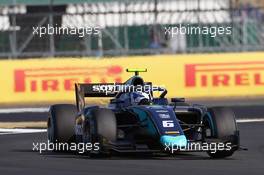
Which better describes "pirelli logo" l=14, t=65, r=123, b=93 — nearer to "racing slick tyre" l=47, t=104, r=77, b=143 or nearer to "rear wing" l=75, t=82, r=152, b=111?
"rear wing" l=75, t=82, r=152, b=111

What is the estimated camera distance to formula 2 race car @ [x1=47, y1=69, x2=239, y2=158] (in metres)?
11.9

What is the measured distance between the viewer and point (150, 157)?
12.4 metres

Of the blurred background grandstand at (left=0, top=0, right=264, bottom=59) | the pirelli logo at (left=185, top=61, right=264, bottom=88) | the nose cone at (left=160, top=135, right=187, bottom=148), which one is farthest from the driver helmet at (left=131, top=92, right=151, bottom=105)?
the blurred background grandstand at (left=0, top=0, right=264, bottom=59)

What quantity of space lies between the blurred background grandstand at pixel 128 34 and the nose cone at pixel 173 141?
1688cm

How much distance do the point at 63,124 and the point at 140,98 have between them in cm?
130

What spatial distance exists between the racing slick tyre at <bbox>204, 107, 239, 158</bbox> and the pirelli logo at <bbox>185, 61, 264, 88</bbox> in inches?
559

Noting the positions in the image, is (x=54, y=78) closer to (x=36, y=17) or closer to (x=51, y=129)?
(x=36, y=17)

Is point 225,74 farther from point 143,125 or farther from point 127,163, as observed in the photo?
point 127,163

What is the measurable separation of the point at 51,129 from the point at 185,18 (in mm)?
16398

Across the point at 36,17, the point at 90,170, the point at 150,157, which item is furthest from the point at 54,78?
the point at 90,170

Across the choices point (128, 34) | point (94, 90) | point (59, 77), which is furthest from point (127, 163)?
point (128, 34)

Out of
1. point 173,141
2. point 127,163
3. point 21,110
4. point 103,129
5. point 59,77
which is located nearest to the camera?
point 127,163

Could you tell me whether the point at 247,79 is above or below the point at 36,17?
below

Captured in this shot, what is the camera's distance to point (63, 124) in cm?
1341
